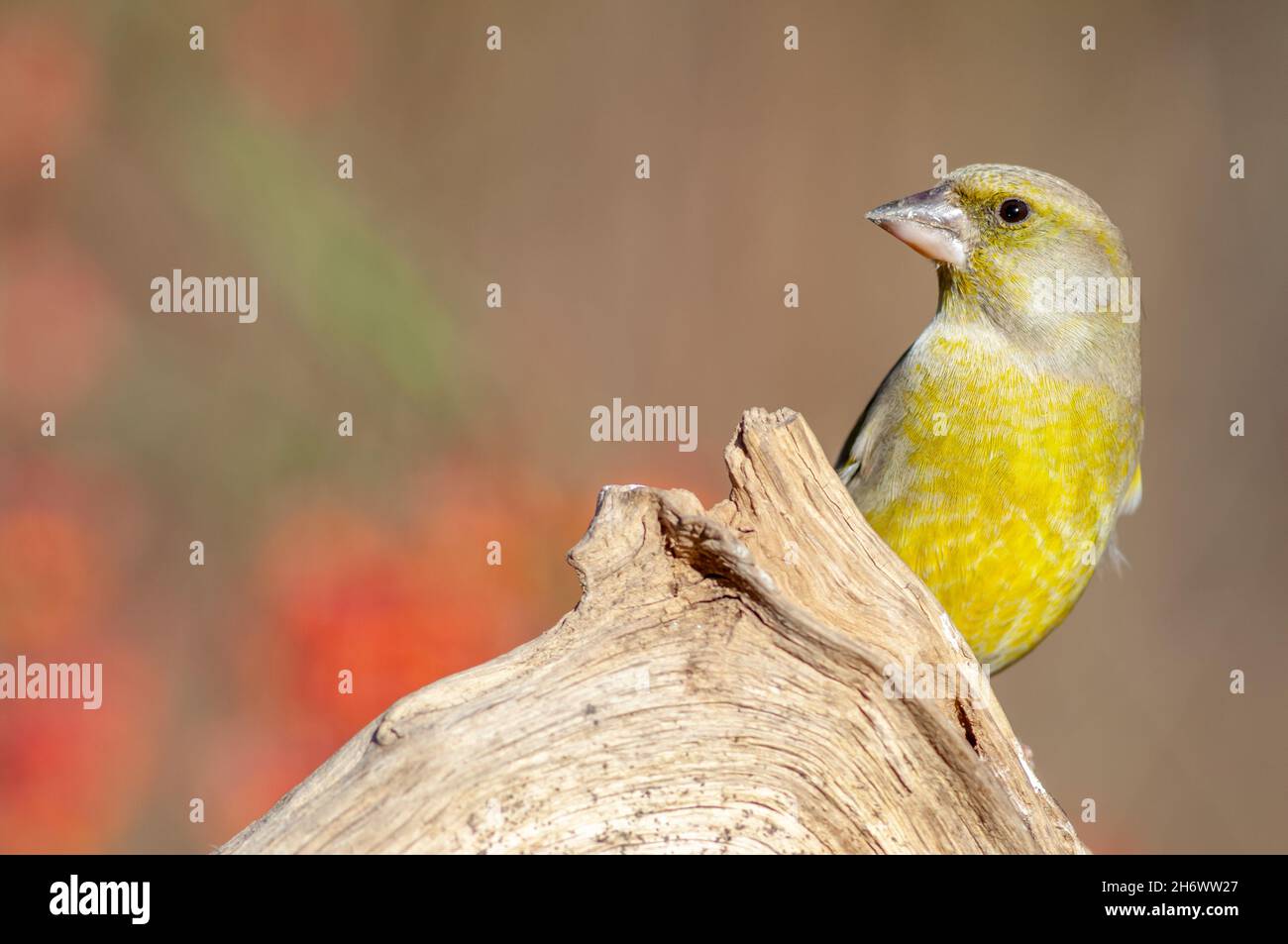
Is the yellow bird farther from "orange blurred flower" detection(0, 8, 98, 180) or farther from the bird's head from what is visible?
"orange blurred flower" detection(0, 8, 98, 180)

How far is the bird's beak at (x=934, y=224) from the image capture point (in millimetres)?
3693

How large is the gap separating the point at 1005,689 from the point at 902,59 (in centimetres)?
354

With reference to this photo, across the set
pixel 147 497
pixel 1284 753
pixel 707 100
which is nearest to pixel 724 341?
pixel 707 100

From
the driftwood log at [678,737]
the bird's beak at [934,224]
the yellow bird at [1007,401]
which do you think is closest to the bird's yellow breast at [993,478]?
the yellow bird at [1007,401]

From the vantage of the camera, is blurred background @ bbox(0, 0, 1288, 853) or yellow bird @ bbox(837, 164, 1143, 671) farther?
blurred background @ bbox(0, 0, 1288, 853)

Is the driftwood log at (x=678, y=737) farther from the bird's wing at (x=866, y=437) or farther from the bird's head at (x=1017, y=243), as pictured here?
the bird's head at (x=1017, y=243)

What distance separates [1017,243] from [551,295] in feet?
11.7

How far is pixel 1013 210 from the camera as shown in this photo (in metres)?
3.69

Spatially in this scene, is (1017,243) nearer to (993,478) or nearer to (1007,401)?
(1007,401)

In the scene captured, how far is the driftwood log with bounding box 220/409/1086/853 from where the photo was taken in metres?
2.19

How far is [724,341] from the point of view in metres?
6.93

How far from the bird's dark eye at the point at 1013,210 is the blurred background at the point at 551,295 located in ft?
9.34

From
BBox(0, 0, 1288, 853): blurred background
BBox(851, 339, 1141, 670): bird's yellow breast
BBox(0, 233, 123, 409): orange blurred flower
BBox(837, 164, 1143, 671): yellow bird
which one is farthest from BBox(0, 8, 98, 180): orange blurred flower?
BBox(851, 339, 1141, 670): bird's yellow breast

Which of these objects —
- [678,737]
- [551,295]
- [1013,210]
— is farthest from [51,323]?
[678,737]
